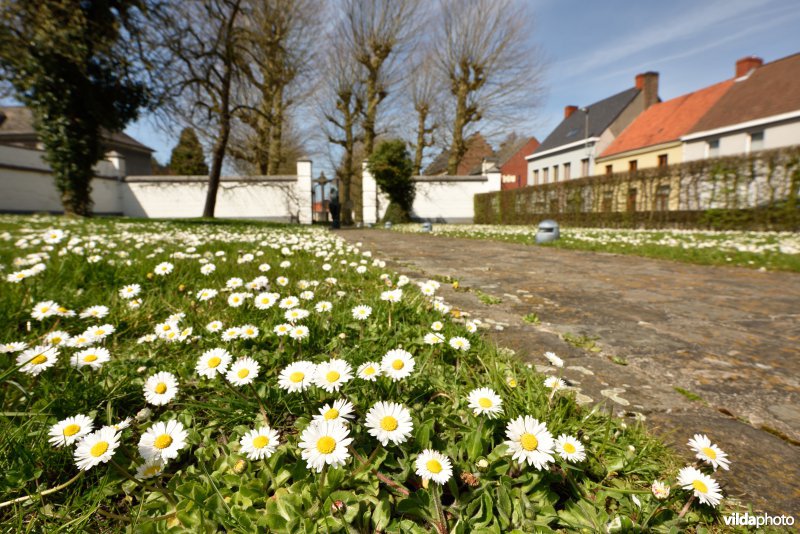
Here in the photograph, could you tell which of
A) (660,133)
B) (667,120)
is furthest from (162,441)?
(667,120)

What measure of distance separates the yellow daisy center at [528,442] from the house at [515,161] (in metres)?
46.4

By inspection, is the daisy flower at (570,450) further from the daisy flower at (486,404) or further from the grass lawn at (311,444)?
the daisy flower at (486,404)

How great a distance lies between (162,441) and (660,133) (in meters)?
30.0

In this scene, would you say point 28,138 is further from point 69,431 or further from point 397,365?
point 397,365

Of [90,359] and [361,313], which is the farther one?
[361,313]

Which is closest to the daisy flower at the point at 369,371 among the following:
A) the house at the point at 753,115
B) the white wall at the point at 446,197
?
the white wall at the point at 446,197

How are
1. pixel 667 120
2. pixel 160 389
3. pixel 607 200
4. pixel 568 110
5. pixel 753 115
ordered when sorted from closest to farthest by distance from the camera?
pixel 160 389 < pixel 607 200 < pixel 753 115 < pixel 667 120 < pixel 568 110

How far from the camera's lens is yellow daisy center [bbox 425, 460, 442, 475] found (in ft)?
2.82

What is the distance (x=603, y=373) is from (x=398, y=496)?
112cm

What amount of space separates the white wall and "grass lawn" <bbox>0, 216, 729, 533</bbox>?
67.7ft

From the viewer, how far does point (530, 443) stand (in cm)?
89

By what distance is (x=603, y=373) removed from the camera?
158cm

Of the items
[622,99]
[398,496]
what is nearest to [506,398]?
[398,496]

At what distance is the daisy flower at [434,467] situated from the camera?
2.74 feet
